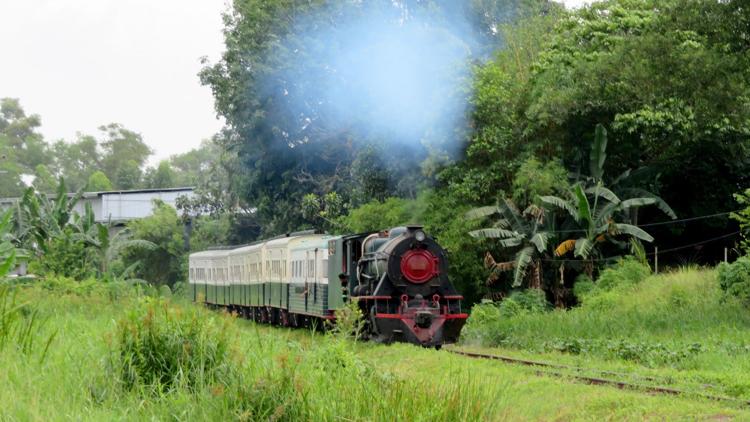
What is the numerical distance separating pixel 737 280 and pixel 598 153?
8.27m

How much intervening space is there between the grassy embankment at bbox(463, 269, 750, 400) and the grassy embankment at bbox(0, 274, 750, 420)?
1.82 meters

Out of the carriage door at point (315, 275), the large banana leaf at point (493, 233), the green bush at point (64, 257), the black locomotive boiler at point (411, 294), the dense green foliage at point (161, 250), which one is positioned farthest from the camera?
the dense green foliage at point (161, 250)

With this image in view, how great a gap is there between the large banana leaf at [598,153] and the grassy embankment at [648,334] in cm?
402

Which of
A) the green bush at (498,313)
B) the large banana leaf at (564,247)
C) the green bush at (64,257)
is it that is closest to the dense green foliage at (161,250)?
the green bush at (64,257)

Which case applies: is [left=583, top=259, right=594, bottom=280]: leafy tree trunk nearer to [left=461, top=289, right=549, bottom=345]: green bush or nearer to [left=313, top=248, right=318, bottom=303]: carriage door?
[left=461, top=289, right=549, bottom=345]: green bush

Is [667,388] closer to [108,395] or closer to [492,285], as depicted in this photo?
[108,395]

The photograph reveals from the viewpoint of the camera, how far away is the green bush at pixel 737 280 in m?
19.3

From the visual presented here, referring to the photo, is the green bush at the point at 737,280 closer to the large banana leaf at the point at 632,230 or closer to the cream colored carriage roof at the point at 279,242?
the large banana leaf at the point at 632,230

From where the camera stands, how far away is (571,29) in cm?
2934

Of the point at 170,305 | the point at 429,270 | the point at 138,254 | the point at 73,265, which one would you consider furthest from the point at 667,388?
the point at 138,254

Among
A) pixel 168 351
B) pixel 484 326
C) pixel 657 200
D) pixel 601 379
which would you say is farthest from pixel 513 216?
pixel 168 351

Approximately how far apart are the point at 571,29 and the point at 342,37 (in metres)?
12.3

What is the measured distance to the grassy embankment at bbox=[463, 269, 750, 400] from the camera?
1280 centimetres

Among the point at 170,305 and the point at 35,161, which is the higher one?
the point at 35,161
